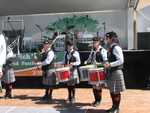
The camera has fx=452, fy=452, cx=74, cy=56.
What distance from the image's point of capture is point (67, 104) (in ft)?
35.9

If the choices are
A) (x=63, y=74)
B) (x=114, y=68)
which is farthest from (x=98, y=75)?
(x=63, y=74)

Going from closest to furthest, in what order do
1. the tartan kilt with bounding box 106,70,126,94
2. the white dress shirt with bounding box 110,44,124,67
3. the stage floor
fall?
the white dress shirt with bounding box 110,44,124,67
the tartan kilt with bounding box 106,70,126,94
the stage floor

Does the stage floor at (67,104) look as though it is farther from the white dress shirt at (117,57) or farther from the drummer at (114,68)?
the white dress shirt at (117,57)

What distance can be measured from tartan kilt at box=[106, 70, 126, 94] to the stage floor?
2.36 ft

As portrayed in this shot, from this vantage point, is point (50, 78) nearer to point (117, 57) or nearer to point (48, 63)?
point (48, 63)

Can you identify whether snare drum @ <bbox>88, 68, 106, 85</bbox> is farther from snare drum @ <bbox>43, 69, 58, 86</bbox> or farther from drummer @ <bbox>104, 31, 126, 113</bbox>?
snare drum @ <bbox>43, 69, 58, 86</bbox>

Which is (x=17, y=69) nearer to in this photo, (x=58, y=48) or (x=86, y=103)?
(x=58, y=48)

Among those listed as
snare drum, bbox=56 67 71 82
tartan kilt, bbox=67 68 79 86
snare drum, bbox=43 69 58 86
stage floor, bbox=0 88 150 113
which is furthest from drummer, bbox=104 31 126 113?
snare drum, bbox=43 69 58 86

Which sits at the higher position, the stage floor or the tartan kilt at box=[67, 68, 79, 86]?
the tartan kilt at box=[67, 68, 79, 86]

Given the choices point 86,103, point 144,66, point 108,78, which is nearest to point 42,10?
point 144,66

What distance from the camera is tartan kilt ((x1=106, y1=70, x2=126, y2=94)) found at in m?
9.50

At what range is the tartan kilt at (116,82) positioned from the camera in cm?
950

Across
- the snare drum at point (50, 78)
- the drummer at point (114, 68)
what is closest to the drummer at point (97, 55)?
the drummer at point (114, 68)

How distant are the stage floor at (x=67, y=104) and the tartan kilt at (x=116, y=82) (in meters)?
0.72
